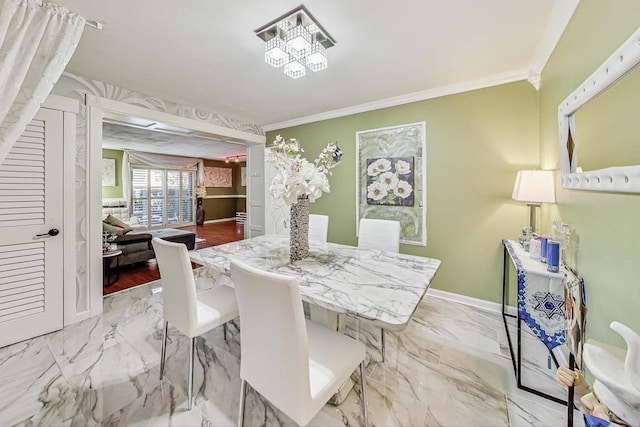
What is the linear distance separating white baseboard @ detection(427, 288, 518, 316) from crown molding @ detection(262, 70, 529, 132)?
7.22ft

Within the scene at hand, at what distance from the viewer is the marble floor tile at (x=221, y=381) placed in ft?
4.53

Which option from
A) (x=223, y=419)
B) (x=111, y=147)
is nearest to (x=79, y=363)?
(x=223, y=419)

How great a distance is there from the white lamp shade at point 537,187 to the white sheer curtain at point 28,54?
Result: 3236mm

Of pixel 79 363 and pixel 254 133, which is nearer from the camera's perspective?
pixel 79 363

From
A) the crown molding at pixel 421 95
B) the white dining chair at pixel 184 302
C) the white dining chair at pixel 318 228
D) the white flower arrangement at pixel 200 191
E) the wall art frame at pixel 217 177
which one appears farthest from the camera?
the wall art frame at pixel 217 177

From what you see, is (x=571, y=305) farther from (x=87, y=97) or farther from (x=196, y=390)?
(x=87, y=97)

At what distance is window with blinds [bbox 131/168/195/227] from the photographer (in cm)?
740

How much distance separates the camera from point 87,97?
2.42m

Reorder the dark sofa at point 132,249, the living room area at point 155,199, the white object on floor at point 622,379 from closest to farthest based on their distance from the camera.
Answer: the white object on floor at point 622,379 → the dark sofa at point 132,249 → the living room area at point 155,199

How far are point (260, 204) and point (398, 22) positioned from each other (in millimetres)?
3291

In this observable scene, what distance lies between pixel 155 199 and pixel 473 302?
856 cm

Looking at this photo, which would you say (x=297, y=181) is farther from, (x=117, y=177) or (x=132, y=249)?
(x=117, y=177)

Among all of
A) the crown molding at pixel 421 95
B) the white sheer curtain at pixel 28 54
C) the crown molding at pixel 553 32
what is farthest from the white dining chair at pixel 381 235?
the white sheer curtain at pixel 28 54

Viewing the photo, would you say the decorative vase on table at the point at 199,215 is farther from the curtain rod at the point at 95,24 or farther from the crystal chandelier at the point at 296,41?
the crystal chandelier at the point at 296,41
